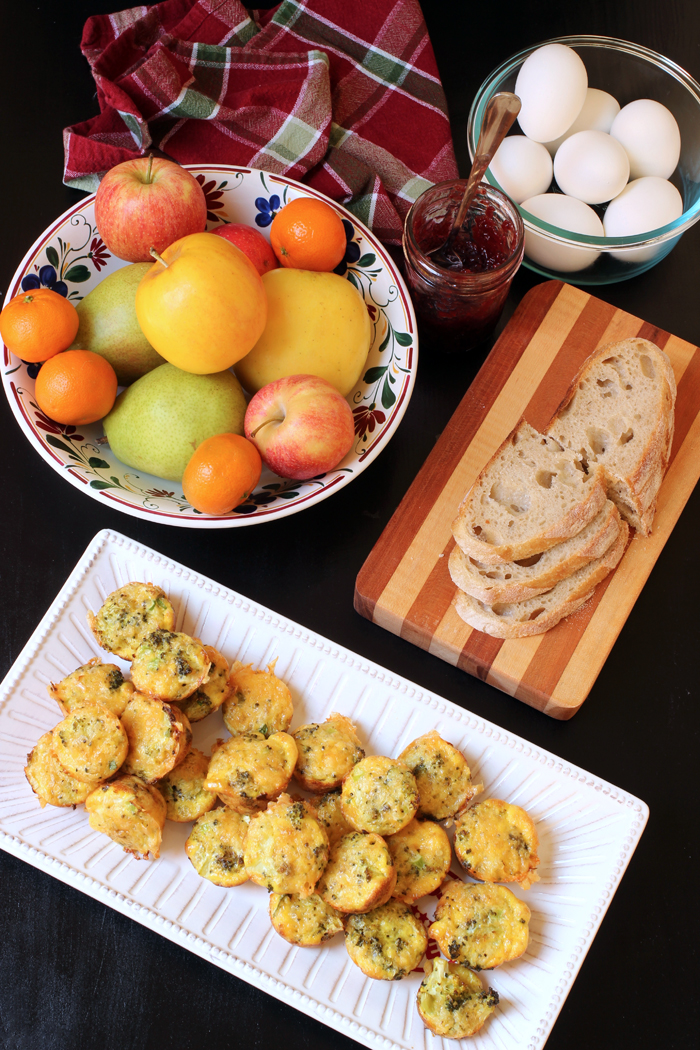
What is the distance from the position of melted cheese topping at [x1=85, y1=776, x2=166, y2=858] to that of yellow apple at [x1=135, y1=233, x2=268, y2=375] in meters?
0.67

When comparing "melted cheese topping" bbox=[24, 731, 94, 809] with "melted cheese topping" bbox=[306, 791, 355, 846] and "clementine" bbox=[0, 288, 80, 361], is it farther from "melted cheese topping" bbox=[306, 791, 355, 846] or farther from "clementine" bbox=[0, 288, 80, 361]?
"clementine" bbox=[0, 288, 80, 361]

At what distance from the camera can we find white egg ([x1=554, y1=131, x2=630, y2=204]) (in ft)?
5.18

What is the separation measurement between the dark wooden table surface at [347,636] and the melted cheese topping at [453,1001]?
187 mm

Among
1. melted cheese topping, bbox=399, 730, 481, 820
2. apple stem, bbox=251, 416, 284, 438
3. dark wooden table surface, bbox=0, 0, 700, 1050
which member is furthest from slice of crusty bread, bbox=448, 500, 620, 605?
apple stem, bbox=251, 416, 284, 438

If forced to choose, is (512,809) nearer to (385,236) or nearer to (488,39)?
(385,236)

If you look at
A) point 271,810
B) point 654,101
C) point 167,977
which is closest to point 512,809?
point 271,810

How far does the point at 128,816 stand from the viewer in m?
1.22

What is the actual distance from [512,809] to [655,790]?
1.01ft

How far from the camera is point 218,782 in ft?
4.16

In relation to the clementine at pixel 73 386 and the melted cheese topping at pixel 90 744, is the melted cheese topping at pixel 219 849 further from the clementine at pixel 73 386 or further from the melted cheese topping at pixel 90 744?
the clementine at pixel 73 386

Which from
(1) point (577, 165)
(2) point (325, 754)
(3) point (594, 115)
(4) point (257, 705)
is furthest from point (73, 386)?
(3) point (594, 115)

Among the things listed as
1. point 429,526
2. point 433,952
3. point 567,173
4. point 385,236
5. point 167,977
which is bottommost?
point 167,977

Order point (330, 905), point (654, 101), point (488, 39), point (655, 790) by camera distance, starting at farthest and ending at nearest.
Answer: point (488, 39) → point (654, 101) → point (655, 790) → point (330, 905)

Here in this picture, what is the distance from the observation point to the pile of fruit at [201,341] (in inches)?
50.9
